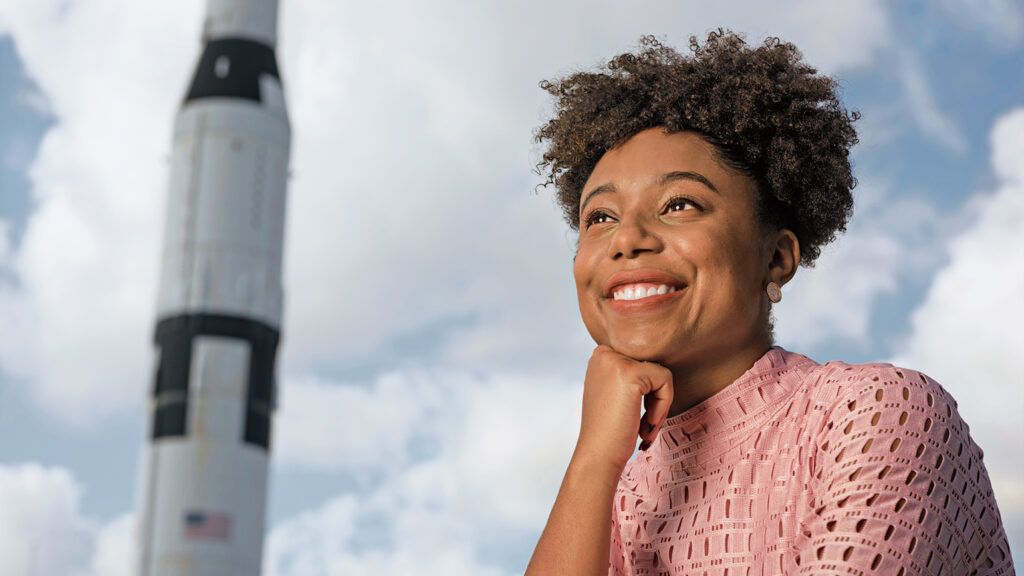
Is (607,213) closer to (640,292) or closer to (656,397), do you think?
(640,292)

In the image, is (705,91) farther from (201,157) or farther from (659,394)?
(201,157)

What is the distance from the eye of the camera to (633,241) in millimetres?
1564

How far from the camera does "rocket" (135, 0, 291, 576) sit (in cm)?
630

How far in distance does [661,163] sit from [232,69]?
567 centimetres

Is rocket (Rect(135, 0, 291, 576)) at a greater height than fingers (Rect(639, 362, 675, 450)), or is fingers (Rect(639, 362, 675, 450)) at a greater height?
rocket (Rect(135, 0, 291, 576))

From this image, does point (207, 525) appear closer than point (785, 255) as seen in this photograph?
No

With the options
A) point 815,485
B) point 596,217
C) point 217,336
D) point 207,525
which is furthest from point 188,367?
point 815,485

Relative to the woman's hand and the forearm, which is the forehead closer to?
the woman's hand

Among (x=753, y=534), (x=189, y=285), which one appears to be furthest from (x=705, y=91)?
(x=189, y=285)

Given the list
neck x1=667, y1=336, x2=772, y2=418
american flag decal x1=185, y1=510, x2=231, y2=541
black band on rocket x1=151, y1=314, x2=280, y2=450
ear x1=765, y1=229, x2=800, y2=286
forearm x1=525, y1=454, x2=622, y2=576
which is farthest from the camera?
black band on rocket x1=151, y1=314, x2=280, y2=450

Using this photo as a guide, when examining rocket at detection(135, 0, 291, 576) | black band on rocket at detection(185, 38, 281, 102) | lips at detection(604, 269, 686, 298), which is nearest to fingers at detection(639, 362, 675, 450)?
lips at detection(604, 269, 686, 298)

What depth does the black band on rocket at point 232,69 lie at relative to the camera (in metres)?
6.84

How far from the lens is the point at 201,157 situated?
670 cm

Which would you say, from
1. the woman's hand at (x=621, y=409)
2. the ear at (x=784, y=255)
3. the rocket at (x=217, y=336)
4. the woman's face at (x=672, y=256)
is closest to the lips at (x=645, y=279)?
the woman's face at (x=672, y=256)
